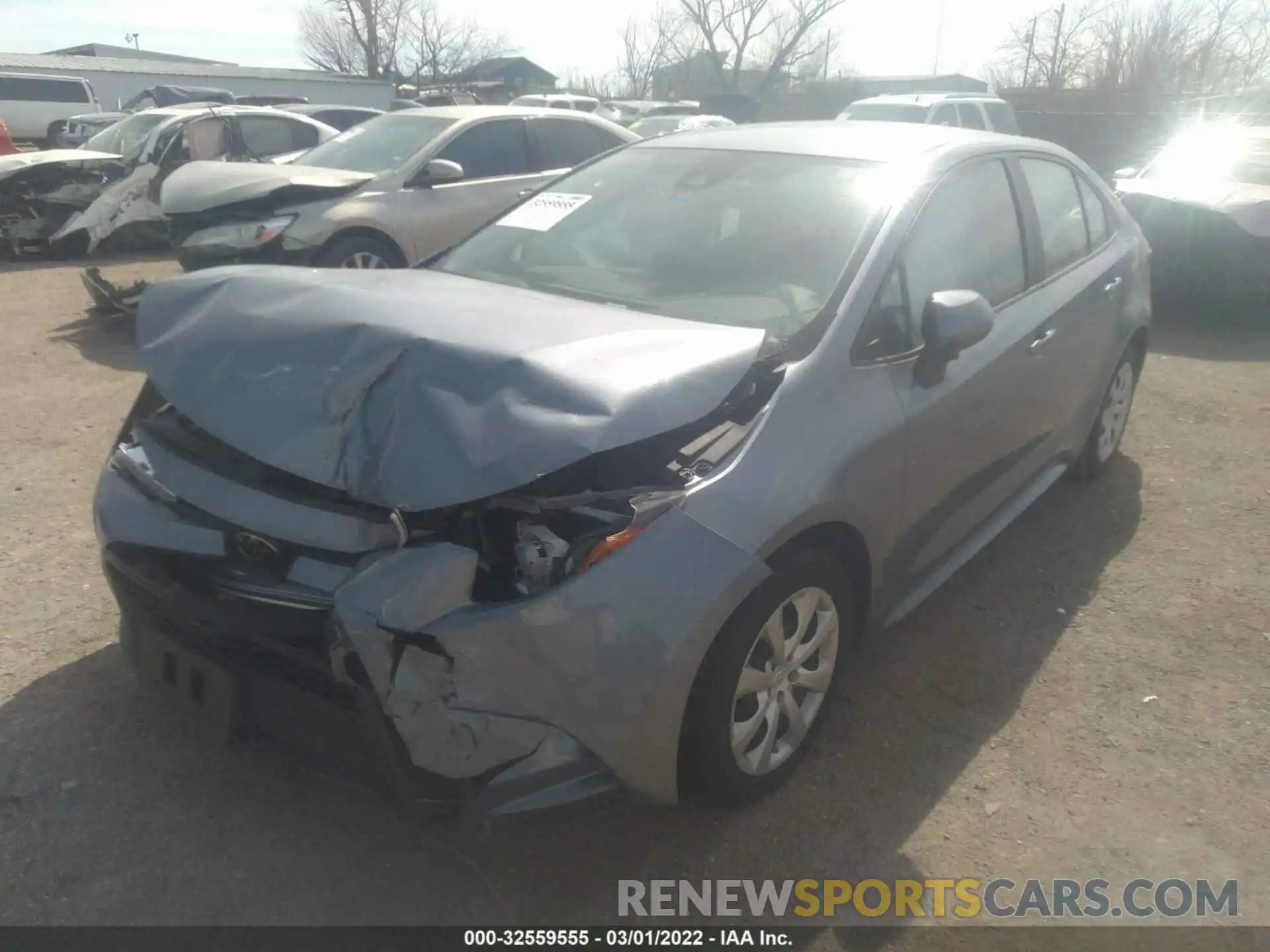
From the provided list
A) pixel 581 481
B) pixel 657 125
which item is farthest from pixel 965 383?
pixel 657 125

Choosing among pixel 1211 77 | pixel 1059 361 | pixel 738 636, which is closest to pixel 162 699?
pixel 738 636

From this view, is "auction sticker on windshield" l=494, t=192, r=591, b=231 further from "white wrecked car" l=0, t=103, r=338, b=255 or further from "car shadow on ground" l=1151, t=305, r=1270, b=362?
"white wrecked car" l=0, t=103, r=338, b=255

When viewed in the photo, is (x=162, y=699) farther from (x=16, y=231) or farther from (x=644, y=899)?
(x=16, y=231)

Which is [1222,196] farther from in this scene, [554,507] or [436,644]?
[436,644]

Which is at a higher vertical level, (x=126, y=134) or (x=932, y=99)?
(x=932, y=99)

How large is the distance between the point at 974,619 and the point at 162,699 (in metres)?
2.77

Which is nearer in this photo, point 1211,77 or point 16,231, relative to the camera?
point 16,231

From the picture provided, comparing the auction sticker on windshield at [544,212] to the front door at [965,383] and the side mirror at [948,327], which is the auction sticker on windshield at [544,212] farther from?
the side mirror at [948,327]

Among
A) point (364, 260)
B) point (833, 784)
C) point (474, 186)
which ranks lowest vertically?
point (833, 784)

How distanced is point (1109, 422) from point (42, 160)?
400 inches

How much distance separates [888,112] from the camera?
15086 millimetres

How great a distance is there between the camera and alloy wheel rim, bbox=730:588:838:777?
8.31 ft

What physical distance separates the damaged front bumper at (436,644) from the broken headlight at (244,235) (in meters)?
4.98

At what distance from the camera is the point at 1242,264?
8.08 m
